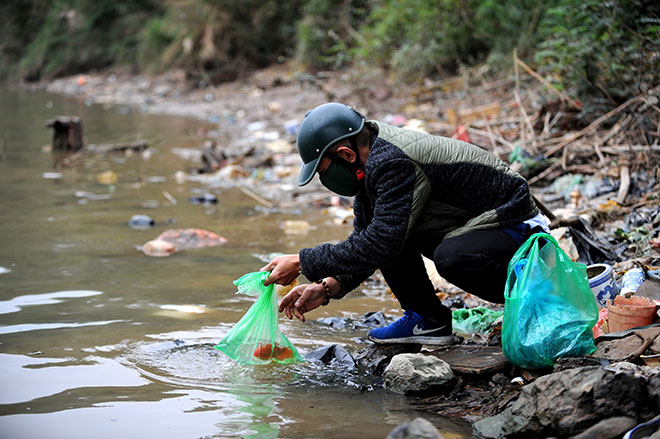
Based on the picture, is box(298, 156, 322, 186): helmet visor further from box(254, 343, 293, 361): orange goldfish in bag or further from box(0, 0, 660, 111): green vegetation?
box(0, 0, 660, 111): green vegetation

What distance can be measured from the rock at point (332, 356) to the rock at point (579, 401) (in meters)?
0.87

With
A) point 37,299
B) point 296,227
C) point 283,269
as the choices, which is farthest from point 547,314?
point 296,227

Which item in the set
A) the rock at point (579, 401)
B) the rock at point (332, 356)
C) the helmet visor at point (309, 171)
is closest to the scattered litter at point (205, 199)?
the rock at point (332, 356)

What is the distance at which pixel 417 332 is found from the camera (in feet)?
9.44

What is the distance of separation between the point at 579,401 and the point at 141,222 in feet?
13.3

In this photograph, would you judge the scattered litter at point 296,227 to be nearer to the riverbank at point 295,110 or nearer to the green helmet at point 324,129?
the riverbank at point 295,110

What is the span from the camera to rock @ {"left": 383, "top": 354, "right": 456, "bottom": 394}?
2451 millimetres

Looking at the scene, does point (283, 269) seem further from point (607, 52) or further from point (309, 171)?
point (607, 52)

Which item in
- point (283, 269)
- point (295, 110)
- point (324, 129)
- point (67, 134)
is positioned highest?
point (295, 110)

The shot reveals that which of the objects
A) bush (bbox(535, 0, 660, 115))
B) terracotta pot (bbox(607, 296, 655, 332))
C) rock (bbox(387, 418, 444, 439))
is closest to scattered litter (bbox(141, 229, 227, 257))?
terracotta pot (bbox(607, 296, 655, 332))

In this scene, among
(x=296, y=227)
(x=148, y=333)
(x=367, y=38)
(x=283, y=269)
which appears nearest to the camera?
(x=283, y=269)

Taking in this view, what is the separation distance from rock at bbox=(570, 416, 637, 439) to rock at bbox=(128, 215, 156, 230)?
4010mm

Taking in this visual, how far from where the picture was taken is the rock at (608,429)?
1.92 m

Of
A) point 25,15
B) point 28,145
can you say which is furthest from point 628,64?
point 25,15
